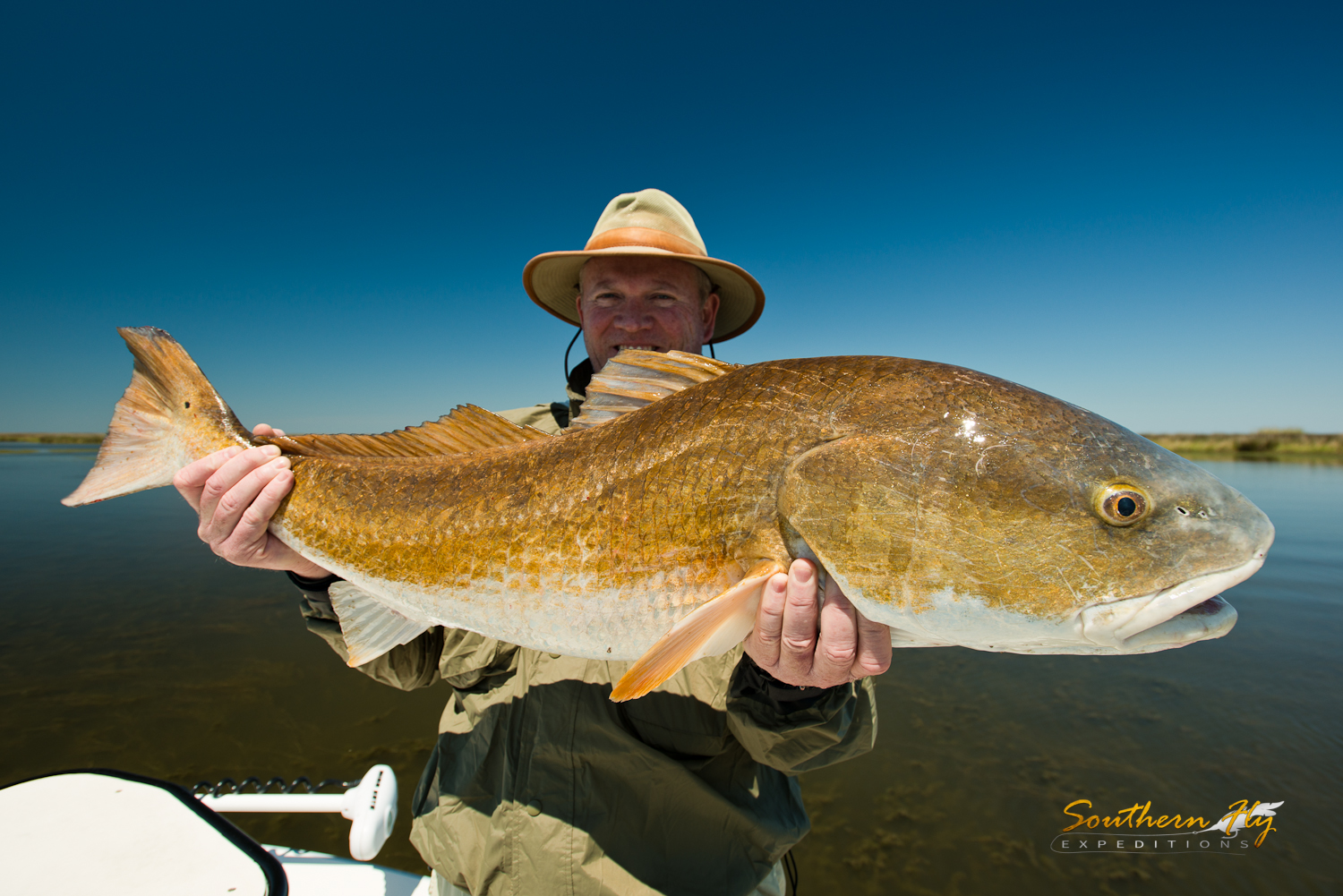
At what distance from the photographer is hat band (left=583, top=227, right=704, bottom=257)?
3.50 meters

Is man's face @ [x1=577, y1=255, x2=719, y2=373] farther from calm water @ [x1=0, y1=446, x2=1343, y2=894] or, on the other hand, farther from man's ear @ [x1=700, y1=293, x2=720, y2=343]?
calm water @ [x1=0, y1=446, x2=1343, y2=894]

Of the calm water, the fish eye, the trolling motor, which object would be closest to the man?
the trolling motor

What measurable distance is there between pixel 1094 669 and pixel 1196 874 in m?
3.52

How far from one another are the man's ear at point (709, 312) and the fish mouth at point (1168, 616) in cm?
296

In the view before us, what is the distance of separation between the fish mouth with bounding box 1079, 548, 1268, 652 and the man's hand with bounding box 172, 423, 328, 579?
2.86 metres

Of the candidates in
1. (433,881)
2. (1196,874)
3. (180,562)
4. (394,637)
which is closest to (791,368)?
(394,637)

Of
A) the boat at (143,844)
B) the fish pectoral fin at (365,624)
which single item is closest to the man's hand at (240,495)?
the fish pectoral fin at (365,624)

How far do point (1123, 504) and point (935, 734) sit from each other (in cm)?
583

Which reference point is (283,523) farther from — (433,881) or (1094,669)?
(1094,669)

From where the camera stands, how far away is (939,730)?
6.30 m

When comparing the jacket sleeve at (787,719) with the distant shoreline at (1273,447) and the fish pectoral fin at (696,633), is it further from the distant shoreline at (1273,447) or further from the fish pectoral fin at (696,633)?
the distant shoreline at (1273,447)

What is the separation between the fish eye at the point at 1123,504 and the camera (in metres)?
1.51

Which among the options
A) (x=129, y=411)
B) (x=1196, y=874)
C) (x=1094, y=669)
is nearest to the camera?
(x=129, y=411)

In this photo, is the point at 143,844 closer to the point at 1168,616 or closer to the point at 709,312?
the point at 1168,616
